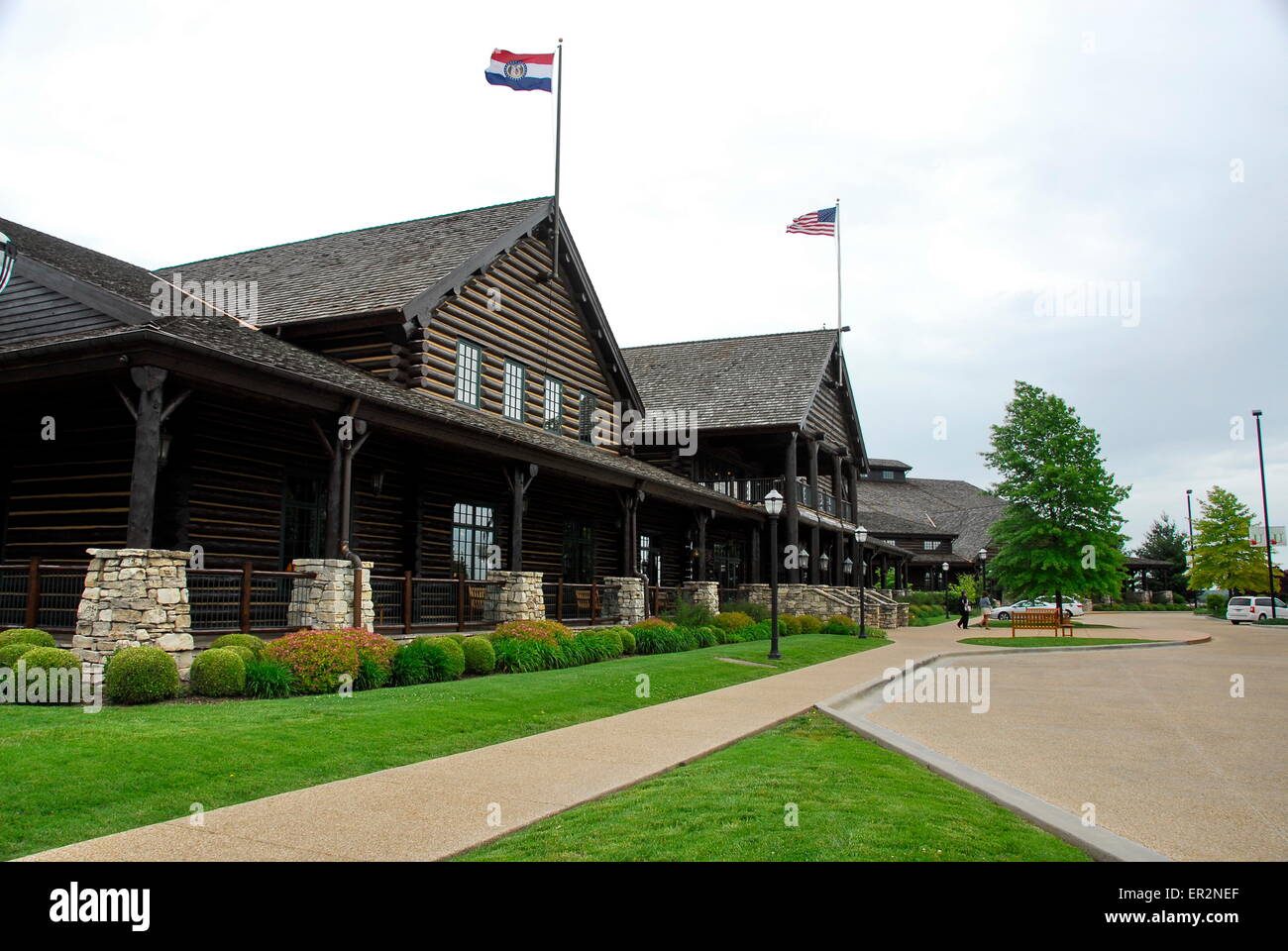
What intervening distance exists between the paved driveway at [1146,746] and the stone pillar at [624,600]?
8.97 meters

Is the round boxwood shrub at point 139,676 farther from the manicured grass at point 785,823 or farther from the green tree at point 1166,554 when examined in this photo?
the green tree at point 1166,554

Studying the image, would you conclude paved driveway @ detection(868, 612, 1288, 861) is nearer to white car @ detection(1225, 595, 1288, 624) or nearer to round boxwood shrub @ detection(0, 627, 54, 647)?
round boxwood shrub @ detection(0, 627, 54, 647)

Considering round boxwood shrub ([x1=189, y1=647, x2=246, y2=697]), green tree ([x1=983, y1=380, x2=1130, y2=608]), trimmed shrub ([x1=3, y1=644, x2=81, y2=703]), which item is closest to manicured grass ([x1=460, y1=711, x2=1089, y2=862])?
round boxwood shrub ([x1=189, y1=647, x2=246, y2=697])

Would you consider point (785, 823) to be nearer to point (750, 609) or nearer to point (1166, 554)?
point (750, 609)

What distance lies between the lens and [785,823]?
600 cm

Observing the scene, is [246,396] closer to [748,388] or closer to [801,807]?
[801,807]

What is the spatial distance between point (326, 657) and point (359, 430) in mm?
4316

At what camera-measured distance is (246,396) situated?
13758 mm

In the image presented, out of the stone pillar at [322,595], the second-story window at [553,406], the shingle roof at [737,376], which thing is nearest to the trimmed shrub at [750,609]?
the shingle roof at [737,376]

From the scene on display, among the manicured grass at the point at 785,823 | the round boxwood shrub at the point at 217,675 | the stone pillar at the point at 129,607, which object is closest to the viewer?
the manicured grass at the point at 785,823

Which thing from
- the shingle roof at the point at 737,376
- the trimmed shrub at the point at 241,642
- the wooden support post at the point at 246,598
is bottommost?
the trimmed shrub at the point at 241,642

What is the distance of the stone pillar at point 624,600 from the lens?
79.8 ft

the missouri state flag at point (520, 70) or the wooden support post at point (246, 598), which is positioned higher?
the missouri state flag at point (520, 70)

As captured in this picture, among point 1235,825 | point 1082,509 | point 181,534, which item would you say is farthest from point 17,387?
point 1082,509
